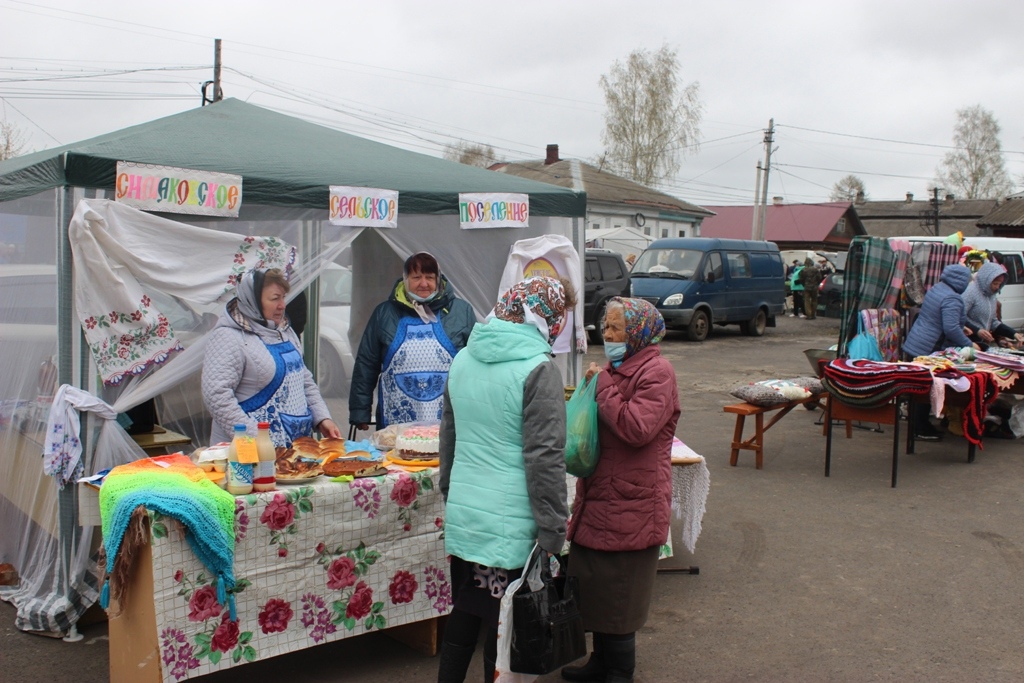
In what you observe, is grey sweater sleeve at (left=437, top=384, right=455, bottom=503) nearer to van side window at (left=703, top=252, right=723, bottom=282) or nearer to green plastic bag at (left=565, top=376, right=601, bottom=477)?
green plastic bag at (left=565, top=376, right=601, bottom=477)

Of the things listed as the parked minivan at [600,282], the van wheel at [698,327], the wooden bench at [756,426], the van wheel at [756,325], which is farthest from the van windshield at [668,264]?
the wooden bench at [756,426]

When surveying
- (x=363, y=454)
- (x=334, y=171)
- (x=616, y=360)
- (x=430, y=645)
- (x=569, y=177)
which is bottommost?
(x=430, y=645)

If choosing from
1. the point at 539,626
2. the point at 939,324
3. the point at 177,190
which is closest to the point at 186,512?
the point at 539,626

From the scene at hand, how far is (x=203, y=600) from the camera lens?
11.0ft

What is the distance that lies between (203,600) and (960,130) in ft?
223

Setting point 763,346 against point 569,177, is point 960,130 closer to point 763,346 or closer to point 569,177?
point 569,177

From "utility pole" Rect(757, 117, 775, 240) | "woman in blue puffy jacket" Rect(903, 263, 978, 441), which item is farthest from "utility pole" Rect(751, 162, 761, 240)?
"woman in blue puffy jacket" Rect(903, 263, 978, 441)

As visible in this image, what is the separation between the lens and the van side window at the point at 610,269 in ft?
54.9

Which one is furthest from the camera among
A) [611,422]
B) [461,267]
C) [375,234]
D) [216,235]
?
[375,234]

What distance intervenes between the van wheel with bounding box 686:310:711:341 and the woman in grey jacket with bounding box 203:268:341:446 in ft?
47.6

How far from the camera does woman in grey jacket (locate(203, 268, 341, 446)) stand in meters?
4.23

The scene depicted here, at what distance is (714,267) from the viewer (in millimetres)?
18609

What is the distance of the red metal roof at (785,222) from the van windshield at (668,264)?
2552 centimetres

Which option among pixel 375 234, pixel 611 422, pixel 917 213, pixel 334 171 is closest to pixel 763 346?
pixel 375 234
